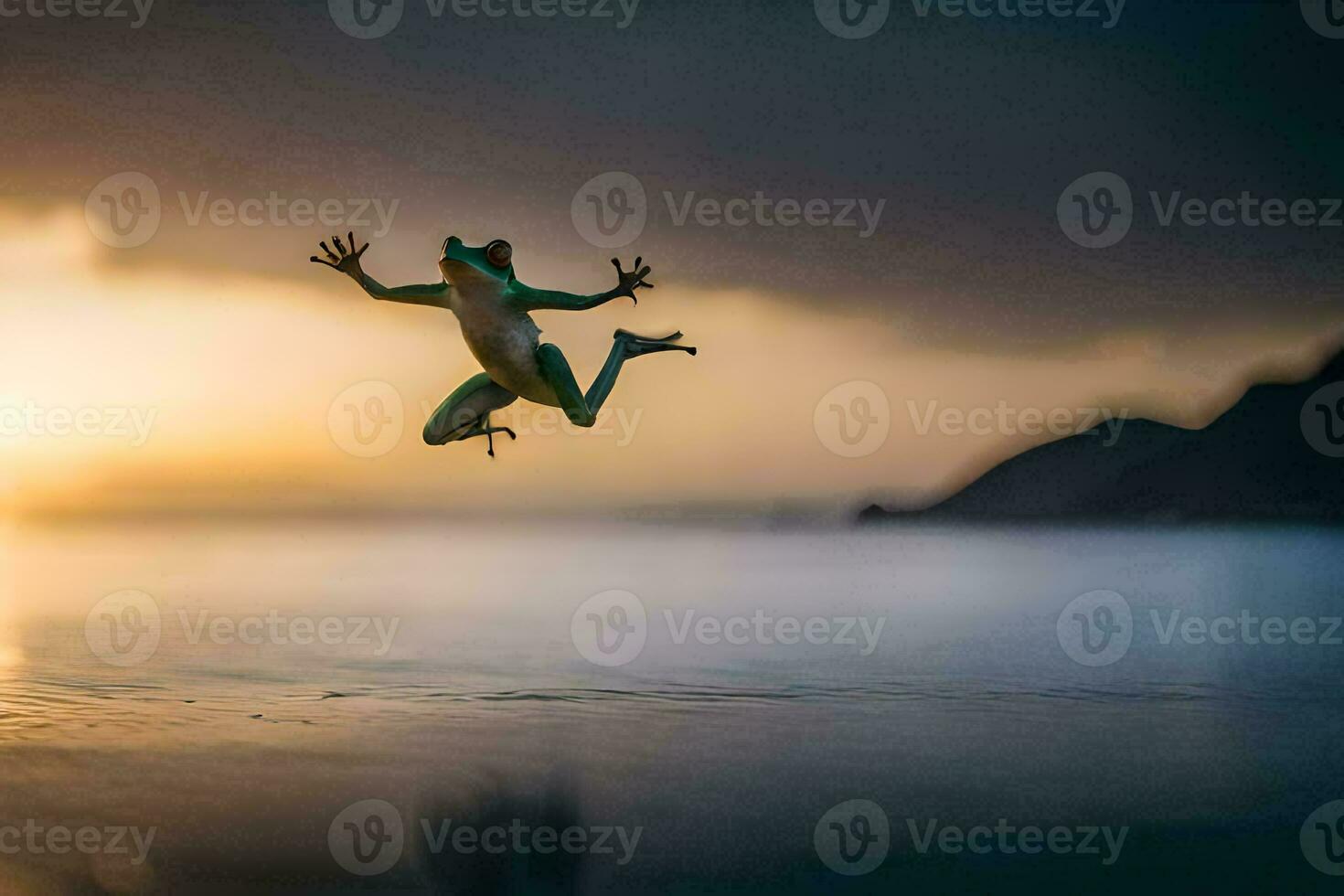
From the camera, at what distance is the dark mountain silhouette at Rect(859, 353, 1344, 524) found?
370 inches

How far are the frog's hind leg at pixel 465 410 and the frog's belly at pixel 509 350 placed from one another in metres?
0.10

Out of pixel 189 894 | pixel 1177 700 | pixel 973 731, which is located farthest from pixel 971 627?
pixel 189 894

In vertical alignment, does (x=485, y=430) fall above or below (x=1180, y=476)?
below

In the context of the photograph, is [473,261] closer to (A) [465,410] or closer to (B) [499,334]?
(B) [499,334]

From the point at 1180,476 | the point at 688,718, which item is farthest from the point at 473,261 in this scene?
the point at 1180,476

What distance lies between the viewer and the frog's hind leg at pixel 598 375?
4688 mm

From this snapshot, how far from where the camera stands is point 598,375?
4914 mm

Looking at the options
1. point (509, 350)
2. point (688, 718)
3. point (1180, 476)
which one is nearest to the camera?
point (509, 350)

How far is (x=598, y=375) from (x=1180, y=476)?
6660 mm

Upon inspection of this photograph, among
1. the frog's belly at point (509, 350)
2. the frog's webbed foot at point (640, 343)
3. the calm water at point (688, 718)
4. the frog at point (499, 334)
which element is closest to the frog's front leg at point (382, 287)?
the frog at point (499, 334)

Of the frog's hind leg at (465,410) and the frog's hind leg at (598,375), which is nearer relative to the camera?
the frog's hind leg at (598,375)

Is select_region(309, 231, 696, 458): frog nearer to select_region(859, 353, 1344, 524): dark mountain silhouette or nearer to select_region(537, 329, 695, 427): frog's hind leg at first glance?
select_region(537, 329, 695, 427): frog's hind leg

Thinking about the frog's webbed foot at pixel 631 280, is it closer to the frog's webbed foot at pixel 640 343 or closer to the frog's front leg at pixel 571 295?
the frog's front leg at pixel 571 295

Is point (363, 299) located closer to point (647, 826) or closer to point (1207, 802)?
point (647, 826)
